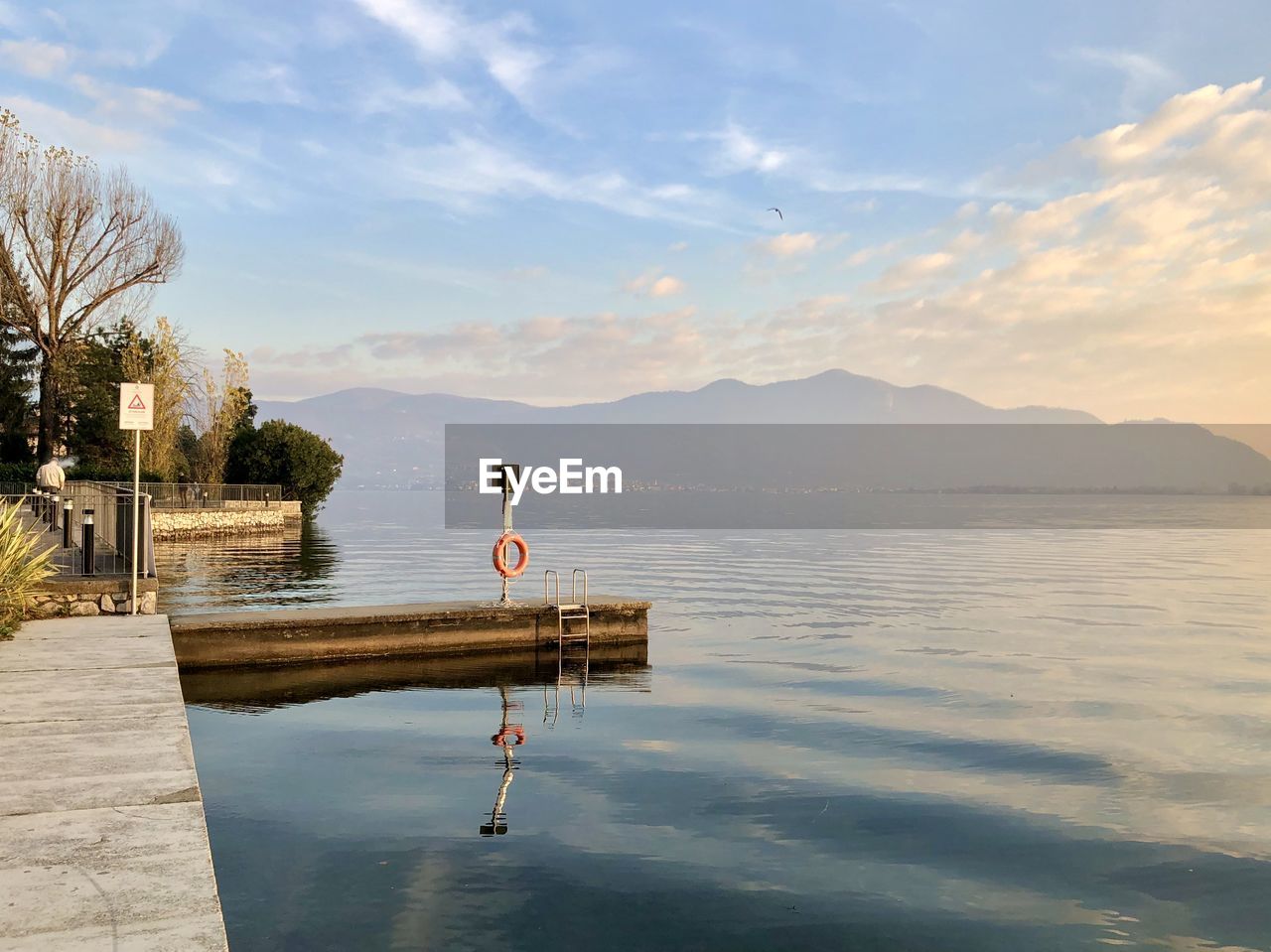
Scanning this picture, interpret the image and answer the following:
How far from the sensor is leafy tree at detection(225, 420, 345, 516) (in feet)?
254

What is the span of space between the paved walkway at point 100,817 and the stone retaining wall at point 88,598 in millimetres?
3982

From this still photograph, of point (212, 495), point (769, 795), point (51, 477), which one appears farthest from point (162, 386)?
point (769, 795)

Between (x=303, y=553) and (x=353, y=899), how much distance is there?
40.9 m

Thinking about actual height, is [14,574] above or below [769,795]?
above

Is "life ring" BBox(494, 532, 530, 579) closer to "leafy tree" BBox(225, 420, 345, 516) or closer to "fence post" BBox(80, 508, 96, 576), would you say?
"fence post" BBox(80, 508, 96, 576)

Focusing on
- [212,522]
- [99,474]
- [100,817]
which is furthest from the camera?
[212,522]

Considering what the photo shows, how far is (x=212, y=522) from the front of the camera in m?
60.9

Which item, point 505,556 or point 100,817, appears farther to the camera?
point 505,556

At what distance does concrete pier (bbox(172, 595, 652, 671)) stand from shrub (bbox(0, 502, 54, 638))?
2.44 meters

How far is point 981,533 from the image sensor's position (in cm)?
7700

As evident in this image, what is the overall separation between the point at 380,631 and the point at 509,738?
16.6ft

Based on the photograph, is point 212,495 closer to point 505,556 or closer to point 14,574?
point 505,556

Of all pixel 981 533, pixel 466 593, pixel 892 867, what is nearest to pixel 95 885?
pixel 892 867

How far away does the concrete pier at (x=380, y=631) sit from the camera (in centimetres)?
1622
